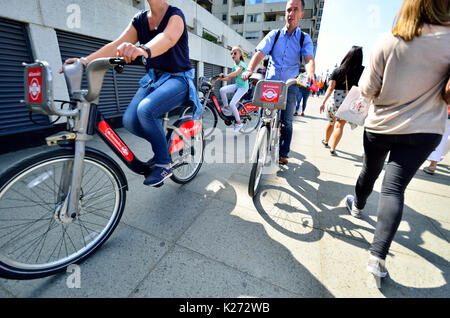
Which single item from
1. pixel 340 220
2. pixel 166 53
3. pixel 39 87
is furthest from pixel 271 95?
pixel 39 87

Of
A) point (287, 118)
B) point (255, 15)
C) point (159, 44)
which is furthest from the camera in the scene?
point (255, 15)

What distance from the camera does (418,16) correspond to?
117 centimetres

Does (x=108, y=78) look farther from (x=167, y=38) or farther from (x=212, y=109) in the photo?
(x=167, y=38)

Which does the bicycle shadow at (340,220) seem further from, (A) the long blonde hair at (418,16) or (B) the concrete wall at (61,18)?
(B) the concrete wall at (61,18)

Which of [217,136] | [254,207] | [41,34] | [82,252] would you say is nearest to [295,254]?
[254,207]

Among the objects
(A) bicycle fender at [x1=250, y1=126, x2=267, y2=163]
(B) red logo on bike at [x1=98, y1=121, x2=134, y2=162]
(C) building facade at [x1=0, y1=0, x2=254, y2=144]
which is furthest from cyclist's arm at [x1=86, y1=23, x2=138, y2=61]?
(A) bicycle fender at [x1=250, y1=126, x2=267, y2=163]

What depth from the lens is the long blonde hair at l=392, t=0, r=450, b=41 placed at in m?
1.13

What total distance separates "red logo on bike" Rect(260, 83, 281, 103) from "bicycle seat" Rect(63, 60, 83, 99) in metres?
1.80

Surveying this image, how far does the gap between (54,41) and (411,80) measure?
5407 mm

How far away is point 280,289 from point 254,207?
3.20 feet

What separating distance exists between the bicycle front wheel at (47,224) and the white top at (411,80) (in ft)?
6.72

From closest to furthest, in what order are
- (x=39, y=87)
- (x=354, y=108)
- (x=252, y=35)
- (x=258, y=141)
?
(x=39, y=87), (x=354, y=108), (x=258, y=141), (x=252, y=35)

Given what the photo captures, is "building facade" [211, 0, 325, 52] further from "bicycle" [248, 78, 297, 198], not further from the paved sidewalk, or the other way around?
the paved sidewalk
